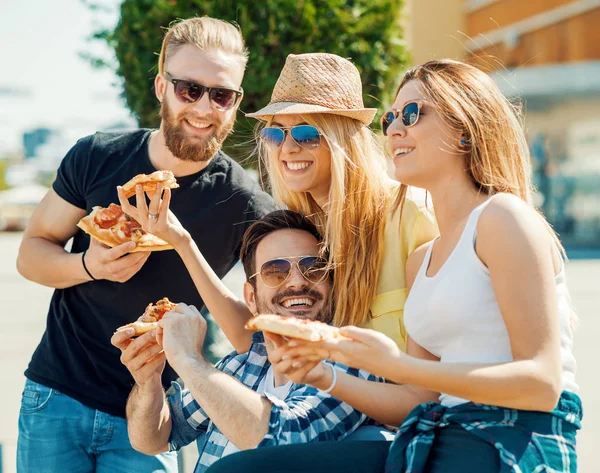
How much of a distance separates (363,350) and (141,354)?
3.97 ft

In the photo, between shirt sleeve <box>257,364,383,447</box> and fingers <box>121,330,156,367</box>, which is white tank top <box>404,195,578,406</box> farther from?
fingers <box>121,330,156,367</box>

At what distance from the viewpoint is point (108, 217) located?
3465 mm

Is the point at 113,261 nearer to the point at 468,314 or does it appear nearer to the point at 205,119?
the point at 205,119

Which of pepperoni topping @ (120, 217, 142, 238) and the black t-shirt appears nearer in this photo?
pepperoni topping @ (120, 217, 142, 238)

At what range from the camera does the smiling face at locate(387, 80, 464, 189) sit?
8.45 ft

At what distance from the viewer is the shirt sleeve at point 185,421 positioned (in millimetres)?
3281

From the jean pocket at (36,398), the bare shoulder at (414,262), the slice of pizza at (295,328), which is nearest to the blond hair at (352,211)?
the bare shoulder at (414,262)

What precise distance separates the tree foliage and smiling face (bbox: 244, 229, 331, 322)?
103 inches

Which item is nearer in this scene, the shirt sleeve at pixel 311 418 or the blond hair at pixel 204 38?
the shirt sleeve at pixel 311 418

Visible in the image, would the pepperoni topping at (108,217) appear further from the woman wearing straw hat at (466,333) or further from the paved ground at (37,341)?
the paved ground at (37,341)

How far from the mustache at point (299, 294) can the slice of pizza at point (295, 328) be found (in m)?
0.60

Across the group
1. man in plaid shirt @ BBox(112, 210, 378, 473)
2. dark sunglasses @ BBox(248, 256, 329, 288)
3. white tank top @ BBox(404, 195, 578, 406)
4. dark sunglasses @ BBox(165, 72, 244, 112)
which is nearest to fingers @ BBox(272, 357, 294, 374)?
man in plaid shirt @ BBox(112, 210, 378, 473)

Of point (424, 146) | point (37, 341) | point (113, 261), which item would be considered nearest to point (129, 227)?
point (113, 261)

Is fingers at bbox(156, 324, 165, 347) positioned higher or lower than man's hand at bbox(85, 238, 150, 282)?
lower
